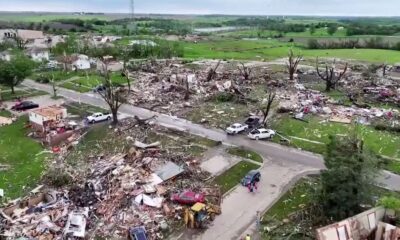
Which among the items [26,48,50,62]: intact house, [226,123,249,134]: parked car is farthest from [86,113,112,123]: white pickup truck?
[26,48,50,62]: intact house

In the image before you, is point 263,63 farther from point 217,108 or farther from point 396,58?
point 217,108

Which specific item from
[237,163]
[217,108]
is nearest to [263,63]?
[217,108]

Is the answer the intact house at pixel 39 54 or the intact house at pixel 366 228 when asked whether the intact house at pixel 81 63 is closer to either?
the intact house at pixel 39 54

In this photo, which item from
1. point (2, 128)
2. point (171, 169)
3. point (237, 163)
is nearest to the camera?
point (171, 169)

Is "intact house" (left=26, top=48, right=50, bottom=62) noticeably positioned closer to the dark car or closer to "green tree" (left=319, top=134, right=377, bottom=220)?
the dark car

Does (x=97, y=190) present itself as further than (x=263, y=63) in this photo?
No

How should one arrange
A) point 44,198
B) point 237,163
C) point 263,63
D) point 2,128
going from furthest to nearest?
point 263,63 < point 2,128 < point 237,163 < point 44,198
